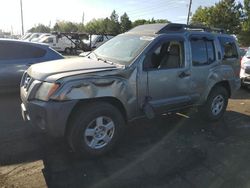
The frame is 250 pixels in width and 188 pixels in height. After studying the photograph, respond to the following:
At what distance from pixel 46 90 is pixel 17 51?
3395 millimetres

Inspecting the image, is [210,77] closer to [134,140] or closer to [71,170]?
[134,140]

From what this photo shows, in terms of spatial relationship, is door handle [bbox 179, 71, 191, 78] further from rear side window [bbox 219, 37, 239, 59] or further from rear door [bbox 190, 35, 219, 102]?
rear side window [bbox 219, 37, 239, 59]

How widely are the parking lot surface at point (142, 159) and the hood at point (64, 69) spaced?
118 cm

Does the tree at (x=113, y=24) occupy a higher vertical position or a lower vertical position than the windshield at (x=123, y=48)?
Result: higher

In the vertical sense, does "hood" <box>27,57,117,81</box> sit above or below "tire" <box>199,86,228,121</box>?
above

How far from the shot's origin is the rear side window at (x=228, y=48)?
6704mm

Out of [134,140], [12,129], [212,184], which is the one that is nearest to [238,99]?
[134,140]

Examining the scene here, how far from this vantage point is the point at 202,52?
620 centimetres

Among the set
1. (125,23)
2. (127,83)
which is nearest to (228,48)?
(127,83)

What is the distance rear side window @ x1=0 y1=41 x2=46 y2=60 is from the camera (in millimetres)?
7188

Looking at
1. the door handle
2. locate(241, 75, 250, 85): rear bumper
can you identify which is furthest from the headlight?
locate(241, 75, 250, 85): rear bumper

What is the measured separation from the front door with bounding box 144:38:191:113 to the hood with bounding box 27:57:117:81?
2.38 ft

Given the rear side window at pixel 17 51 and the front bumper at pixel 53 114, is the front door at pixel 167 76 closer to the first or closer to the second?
the front bumper at pixel 53 114

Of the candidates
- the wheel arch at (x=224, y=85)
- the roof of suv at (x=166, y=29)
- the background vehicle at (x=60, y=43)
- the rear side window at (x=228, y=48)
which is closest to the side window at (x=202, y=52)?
the roof of suv at (x=166, y=29)
